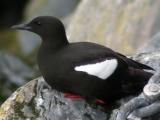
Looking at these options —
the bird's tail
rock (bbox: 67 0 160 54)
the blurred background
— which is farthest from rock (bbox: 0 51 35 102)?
the bird's tail

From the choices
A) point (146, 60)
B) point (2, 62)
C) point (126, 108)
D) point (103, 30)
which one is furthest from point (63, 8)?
point (126, 108)

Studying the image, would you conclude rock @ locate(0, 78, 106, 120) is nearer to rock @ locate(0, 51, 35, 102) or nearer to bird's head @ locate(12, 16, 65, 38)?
bird's head @ locate(12, 16, 65, 38)

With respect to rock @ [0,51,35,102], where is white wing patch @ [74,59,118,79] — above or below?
above

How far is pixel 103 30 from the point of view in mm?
9883

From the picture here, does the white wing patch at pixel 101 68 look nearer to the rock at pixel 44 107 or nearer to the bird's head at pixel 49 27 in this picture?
the rock at pixel 44 107

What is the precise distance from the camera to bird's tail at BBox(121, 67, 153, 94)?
232 inches

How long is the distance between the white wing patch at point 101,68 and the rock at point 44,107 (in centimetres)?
27

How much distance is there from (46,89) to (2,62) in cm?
659

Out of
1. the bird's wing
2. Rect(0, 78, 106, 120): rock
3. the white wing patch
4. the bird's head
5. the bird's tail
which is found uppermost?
the bird's head

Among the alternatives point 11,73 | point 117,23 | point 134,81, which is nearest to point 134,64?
point 134,81

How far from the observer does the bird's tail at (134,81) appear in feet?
19.3

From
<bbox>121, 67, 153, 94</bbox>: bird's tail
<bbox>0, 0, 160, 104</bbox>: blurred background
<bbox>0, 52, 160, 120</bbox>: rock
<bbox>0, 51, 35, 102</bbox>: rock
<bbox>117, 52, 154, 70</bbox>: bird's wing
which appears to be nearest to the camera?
<bbox>0, 52, 160, 120</bbox>: rock

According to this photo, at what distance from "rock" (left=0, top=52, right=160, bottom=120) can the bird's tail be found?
30 centimetres

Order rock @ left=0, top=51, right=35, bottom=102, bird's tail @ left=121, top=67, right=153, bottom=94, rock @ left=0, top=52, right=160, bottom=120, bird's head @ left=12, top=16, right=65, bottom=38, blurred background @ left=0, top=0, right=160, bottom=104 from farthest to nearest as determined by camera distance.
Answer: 1. rock @ left=0, top=51, right=35, bottom=102
2. blurred background @ left=0, top=0, right=160, bottom=104
3. bird's head @ left=12, top=16, right=65, bottom=38
4. bird's tail @ left=121, top=67, right=153, bottom=94
5. rock @ left=0, top=52, right=160, bottom=120
